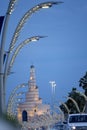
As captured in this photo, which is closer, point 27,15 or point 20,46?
point 27,15

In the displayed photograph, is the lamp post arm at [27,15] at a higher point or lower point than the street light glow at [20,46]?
higher

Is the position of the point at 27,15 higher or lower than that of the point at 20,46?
higher

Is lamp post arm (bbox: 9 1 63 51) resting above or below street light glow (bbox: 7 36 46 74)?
above

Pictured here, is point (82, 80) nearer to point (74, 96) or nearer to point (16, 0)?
point (74, 96)

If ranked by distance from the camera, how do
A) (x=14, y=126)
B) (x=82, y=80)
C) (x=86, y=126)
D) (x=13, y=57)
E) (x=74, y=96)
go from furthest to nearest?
(x=74, y=96) < (x=82, y=80) < (x=86, y=126) < (x=13, y=57) < (x=14, y=126)

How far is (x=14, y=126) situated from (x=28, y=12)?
310 inches

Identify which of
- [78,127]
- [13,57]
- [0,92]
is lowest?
[78,127]

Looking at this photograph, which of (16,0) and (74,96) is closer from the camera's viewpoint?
(16,0)

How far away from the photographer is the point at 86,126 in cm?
3834

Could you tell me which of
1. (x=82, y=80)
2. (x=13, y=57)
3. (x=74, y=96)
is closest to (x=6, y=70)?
(x=13, y=57)

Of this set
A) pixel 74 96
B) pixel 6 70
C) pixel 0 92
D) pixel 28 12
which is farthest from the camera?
pixel 74 96

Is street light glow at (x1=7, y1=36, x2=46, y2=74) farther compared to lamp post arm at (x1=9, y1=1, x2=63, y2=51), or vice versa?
street light glow at (x1=7, y1=36, x2=46, y2=74)

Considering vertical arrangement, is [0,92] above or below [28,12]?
below

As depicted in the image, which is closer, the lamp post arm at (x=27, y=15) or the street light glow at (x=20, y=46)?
the lamp post arm at (x=27, y=15)
